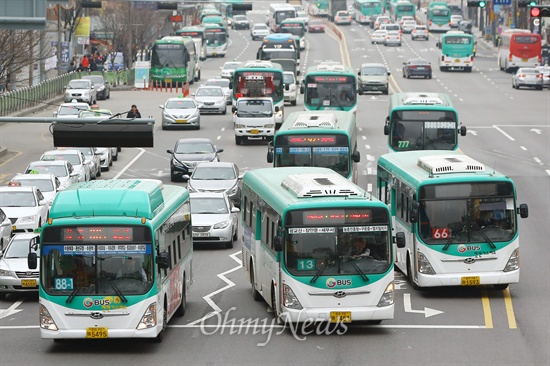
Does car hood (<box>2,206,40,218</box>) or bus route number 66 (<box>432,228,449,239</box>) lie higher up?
bus route number 66 (<box>432,228,449,239</box>)

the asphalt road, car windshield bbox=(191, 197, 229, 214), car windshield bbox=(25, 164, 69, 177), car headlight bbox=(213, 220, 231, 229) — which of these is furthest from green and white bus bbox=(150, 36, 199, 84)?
car headlight bbox=(213, 220, 231, 229)

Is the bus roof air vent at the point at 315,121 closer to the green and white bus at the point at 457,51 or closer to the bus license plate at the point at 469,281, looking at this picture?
the bus license plate at the point at 469,281

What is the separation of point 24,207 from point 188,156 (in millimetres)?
11431

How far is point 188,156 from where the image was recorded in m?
44.8

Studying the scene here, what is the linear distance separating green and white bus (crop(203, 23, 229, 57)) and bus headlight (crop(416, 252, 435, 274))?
88.7m

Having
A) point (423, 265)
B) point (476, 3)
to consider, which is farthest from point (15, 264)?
point (476, 3)

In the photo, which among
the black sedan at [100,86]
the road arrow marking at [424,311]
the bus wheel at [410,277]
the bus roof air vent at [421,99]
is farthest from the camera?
the black sedan at [100,86]

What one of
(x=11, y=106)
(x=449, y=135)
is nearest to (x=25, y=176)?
(x=449, y=135)

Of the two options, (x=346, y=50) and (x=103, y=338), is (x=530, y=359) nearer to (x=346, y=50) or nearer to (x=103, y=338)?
(x=103, y=338)

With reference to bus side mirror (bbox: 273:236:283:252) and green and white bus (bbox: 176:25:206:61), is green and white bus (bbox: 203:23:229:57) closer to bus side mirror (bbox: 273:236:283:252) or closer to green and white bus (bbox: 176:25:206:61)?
green and white bus (bbox: 176:25:206:61)

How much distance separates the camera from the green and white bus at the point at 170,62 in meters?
81.5

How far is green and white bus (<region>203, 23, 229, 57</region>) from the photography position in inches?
4444

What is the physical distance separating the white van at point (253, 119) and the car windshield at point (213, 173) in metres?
13.9

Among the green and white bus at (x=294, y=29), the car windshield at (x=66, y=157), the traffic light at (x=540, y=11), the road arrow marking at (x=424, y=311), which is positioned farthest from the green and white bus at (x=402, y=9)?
the road arrow marking at (x=424, y=311)
